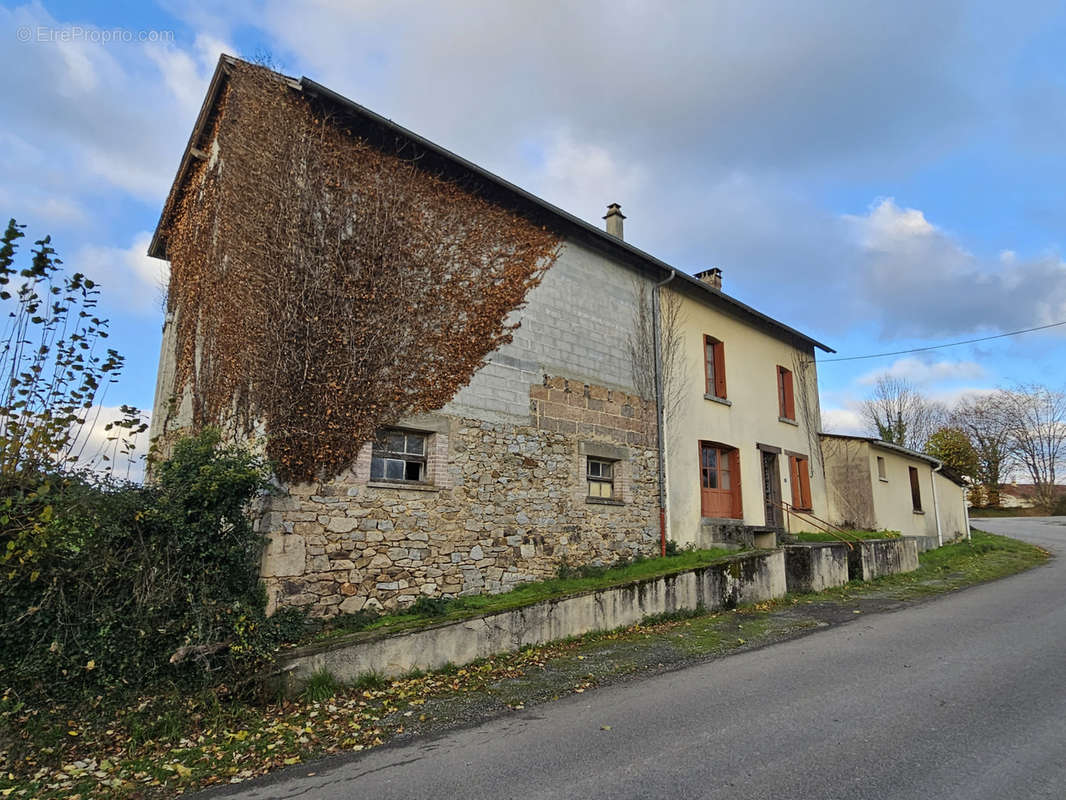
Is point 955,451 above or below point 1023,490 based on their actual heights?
above

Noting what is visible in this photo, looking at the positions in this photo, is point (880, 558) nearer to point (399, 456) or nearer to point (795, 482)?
point (795, 482)

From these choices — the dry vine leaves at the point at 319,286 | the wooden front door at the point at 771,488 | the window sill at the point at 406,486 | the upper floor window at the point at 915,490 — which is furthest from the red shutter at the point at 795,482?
the window sill at the point at 406,486

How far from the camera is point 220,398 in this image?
8.91m

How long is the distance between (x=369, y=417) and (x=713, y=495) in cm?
867

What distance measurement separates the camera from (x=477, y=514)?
9633mm

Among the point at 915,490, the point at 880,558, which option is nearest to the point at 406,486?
the point at 880,558

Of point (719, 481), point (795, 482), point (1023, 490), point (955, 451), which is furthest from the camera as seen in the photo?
point (1023, 490)

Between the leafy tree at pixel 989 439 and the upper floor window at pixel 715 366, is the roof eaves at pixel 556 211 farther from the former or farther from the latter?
the leafy tree at pixel 989 439

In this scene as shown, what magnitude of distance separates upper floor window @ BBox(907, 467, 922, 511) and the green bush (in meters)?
19.7

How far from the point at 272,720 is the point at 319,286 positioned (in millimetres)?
5088

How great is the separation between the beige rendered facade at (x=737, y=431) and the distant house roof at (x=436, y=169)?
935 millimetres

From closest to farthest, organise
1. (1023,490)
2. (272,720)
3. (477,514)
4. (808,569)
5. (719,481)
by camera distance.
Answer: (272,720) < (477,514) < (808,569) < (719,481) < (1023,490)

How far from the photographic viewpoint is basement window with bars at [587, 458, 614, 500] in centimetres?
1174

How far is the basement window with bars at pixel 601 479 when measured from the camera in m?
11.7
